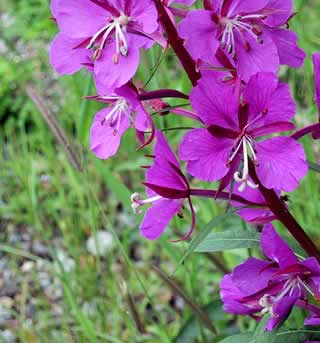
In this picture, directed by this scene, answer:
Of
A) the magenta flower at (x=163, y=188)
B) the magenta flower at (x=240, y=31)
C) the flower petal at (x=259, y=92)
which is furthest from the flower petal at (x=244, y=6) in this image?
the magenta flower at (x=163, y=188)

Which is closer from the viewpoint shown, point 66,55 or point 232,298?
point 66,55

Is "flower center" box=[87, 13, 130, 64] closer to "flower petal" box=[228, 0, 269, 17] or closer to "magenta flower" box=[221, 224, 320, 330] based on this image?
"flower petal" box=[228, 0, 269, 17]

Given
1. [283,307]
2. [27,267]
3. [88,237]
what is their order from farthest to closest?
[88,237] → [27,267] → [283,307]

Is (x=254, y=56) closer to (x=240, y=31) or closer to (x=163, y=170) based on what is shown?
(x=240, y=31)

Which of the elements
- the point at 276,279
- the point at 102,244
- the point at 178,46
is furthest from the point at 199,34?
the point at 102,244

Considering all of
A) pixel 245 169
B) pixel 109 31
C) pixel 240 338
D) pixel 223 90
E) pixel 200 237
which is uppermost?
pixel 109 31

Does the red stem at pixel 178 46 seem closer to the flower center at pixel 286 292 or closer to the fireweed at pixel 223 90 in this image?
the fireweed at pixel 223 90

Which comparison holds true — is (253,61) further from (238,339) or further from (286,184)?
(238,339)
